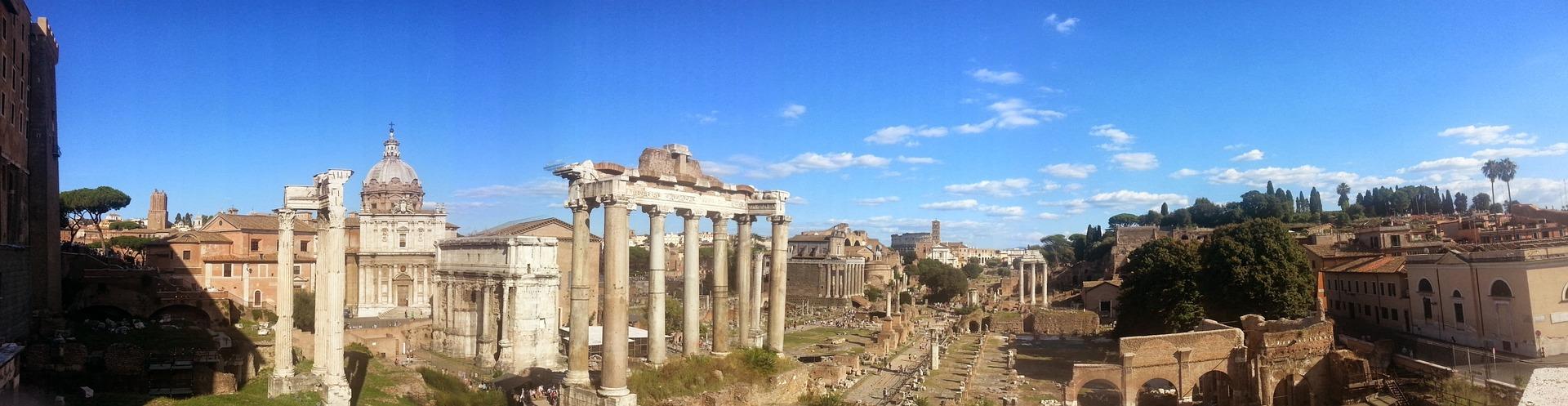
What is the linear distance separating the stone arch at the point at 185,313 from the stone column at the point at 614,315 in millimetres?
24746

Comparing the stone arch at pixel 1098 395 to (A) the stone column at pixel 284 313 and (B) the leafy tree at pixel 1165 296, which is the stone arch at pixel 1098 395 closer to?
(B) the leafy tree at pixel 1165 296

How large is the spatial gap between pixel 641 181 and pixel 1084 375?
17.7 metres

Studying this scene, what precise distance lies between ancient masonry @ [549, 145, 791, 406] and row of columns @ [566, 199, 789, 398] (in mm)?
20

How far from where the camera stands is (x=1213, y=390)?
30969 millimetres

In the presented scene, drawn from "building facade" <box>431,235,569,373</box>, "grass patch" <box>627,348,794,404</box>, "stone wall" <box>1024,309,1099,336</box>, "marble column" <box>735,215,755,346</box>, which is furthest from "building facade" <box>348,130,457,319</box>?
"stone wall" <box>1024,309,1099,336</box>

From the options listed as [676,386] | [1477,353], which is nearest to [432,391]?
[676,386]

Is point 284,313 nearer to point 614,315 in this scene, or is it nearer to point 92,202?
point 614,315

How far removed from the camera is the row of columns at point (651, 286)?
16797 millimetres

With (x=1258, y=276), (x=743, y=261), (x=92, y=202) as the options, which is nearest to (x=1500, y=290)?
(x=1258, y=276)

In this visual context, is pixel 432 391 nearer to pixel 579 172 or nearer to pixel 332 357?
pixel 332 357

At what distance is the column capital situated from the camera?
1850 cm

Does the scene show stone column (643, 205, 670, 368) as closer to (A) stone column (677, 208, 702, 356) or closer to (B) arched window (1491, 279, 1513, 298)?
(A) stone column (677, 208, 702, 356)

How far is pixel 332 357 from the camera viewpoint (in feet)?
62.6

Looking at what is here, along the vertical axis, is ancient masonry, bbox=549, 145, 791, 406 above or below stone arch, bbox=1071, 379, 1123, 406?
above
